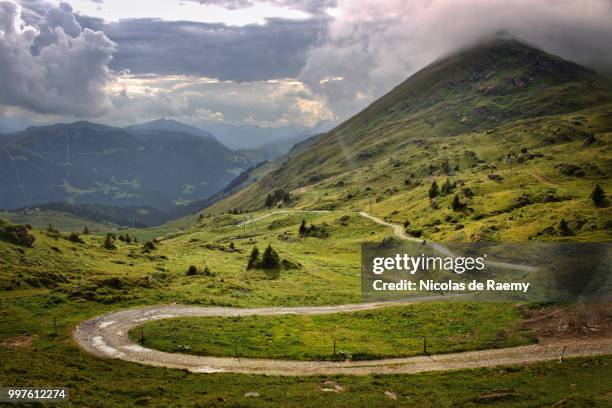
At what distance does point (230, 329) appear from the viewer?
5603cm

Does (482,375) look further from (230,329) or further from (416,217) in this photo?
(416,217)

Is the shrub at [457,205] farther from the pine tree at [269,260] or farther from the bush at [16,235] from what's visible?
the bush at [16,235]

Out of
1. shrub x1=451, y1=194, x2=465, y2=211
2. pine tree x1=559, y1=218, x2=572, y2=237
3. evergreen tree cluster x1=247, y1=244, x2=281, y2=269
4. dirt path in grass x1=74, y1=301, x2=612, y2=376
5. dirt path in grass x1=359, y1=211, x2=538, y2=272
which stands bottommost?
dirt path in grass x1=74, y1=301, x2=612, y2=376

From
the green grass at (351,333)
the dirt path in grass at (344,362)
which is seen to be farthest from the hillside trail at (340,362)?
the green grass at (351,333)

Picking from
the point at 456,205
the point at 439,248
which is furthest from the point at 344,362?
the point at 456,205

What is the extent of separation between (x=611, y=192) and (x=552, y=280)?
80332 mm

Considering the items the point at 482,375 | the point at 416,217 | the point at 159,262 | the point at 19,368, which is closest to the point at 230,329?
the point at 19,368

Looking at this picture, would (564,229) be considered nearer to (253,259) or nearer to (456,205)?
(456,205)

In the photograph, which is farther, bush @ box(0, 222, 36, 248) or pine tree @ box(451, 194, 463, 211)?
pine tree @ box(451, 194, 463, 211)

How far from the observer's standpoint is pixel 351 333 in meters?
56.2

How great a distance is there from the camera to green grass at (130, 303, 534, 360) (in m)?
49.0

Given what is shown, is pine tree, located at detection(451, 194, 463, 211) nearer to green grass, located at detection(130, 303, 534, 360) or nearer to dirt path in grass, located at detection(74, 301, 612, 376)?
green grass, located at detection(130, 303, 534, 360)

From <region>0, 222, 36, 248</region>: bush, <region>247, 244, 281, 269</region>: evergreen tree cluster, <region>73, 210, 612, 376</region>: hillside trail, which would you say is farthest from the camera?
<region>247, 244, 281, 269</region>: evergreen tree cluster

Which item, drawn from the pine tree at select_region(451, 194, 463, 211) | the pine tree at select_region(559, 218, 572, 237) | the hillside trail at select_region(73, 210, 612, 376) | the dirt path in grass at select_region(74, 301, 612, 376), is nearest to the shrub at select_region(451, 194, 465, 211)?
Answer: the pine tree at select_region(451, 194, 463, 211)
